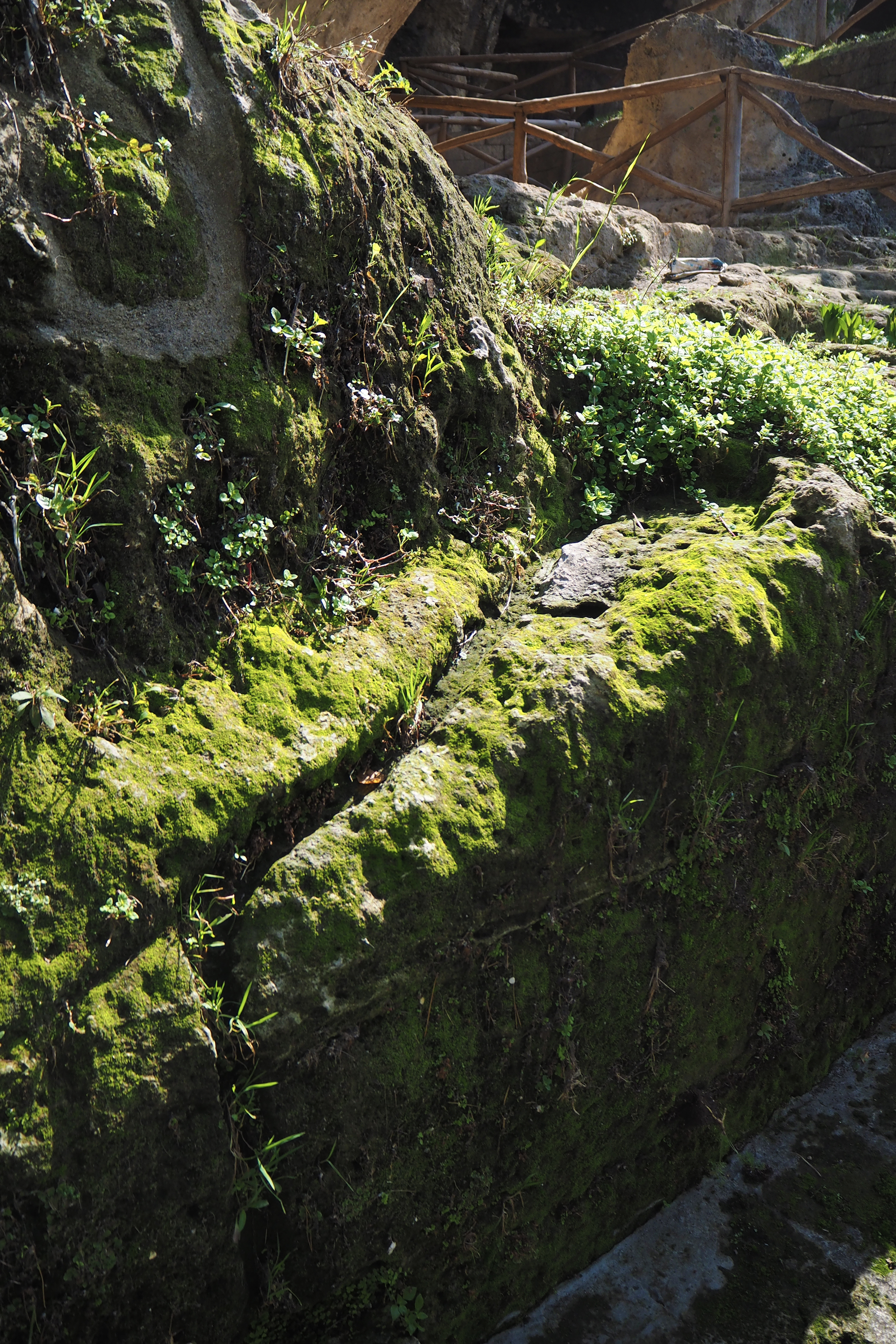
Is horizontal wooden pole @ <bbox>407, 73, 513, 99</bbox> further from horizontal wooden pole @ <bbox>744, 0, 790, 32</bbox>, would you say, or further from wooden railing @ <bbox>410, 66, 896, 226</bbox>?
wooden railing @ <bbox>410, 66, 896, 226</bbox>

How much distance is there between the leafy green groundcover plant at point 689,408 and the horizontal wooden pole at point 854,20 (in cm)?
1576

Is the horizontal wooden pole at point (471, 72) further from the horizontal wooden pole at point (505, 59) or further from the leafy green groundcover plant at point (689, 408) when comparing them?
the leafy green groundcover plant at point (689, 408)

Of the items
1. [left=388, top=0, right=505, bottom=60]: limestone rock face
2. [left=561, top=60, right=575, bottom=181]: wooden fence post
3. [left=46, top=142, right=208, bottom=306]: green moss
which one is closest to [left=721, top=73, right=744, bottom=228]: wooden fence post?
[left=561, top=60, right=575, bottom=181]: wooden fence post

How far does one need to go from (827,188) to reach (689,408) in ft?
19.3

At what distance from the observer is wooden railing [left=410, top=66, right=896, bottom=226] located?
7609 millimetres

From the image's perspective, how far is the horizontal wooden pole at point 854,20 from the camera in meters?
15.7

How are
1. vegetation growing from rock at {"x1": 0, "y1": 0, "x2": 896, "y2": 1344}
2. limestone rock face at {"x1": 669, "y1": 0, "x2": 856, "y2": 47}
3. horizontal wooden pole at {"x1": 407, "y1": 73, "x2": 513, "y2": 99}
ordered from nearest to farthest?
vegetation growing from rock at {"x1": 0, "y1": 0, "x2": 896, "y2": 1344} → horizontal wooden pole at {"x1": 407, "y1": 73, "x2": 513, "y2": 99} → limestone rock face at {"x1": 669, "y1": 0, "x2": 856, "y2": 47}

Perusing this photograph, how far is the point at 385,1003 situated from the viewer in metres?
2.34

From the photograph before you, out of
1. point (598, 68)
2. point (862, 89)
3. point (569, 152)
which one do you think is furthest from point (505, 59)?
point (862, 89)

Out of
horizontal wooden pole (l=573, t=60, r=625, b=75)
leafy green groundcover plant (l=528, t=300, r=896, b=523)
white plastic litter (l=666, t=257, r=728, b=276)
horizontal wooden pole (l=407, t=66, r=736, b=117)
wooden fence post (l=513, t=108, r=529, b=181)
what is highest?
horizontal wooden pole (l=573, t=60, r=625, b=75)

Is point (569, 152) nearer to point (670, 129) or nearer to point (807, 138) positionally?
point (670, 129)

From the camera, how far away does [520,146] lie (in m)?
7.41

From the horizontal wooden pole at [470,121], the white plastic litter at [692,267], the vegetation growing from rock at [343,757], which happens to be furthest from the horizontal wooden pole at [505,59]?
the vegetation growing from rock at [343,757]

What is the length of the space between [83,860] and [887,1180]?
276cm
